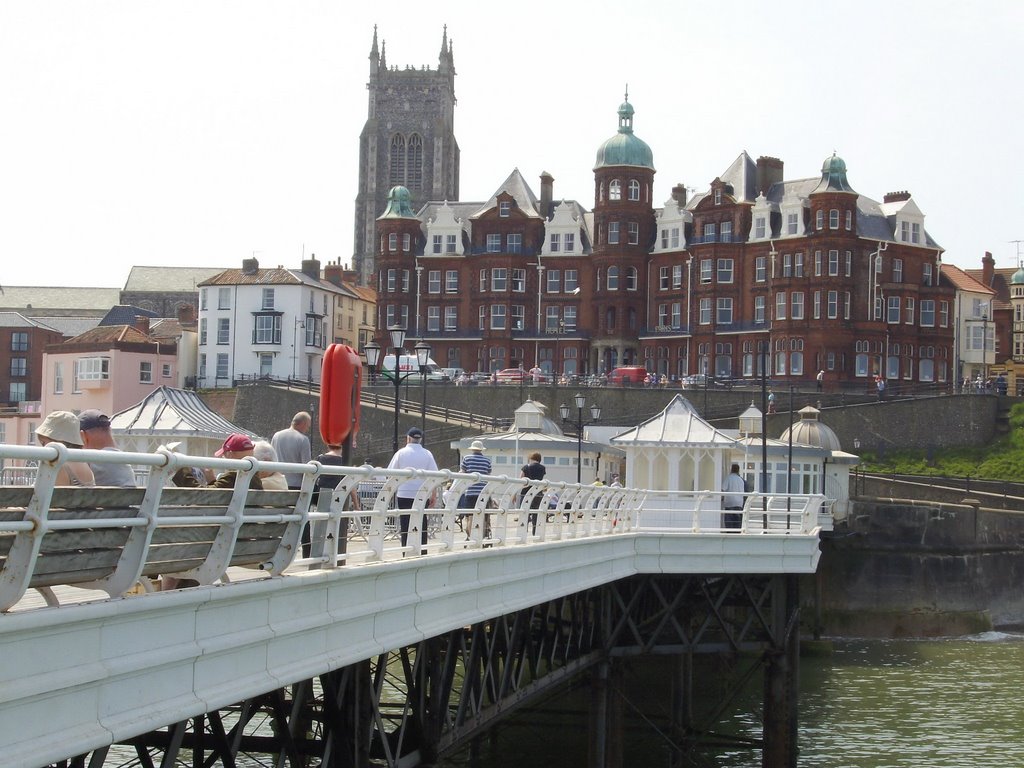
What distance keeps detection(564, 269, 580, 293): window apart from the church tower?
44.2 m

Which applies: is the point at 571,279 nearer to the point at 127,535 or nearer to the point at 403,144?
the point at 403,144

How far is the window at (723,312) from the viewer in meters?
87.4

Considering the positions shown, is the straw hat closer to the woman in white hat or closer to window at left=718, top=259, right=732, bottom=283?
the woman in white hat

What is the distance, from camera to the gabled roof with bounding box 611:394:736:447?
48.3m

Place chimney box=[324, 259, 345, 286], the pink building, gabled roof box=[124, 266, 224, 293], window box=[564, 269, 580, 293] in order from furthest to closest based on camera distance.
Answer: gabled roof box=[124, 266, 224, 293], chimney box=[324, 259, 345, 286], window box=[564, 269, 580, 293], the pink building

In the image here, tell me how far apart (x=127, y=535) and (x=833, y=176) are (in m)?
78.2

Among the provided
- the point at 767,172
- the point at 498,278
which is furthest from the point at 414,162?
the point at 767,172

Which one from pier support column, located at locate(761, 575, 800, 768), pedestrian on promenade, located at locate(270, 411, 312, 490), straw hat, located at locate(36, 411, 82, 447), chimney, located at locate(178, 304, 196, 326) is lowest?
pier support column, located at locate(761, 575, 800, 768)

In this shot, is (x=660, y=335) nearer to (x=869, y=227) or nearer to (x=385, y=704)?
(x=869, y=227)

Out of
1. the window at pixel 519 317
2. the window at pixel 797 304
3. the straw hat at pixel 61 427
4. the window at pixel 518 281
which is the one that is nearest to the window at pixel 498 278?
the window at pixel 518 281

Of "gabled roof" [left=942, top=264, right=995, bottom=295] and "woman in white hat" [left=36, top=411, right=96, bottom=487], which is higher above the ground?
"gabled roof" [left=942, top=264, right=995, bottom=295]

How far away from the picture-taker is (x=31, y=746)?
7.41 m

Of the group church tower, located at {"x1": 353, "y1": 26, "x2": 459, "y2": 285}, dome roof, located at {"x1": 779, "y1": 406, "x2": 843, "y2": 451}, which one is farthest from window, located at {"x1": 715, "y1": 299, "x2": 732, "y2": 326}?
church tower, located at {"x1": 353, "y1": 26, "x2": 459, "y2": 285}

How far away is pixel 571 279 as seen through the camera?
306 ft
